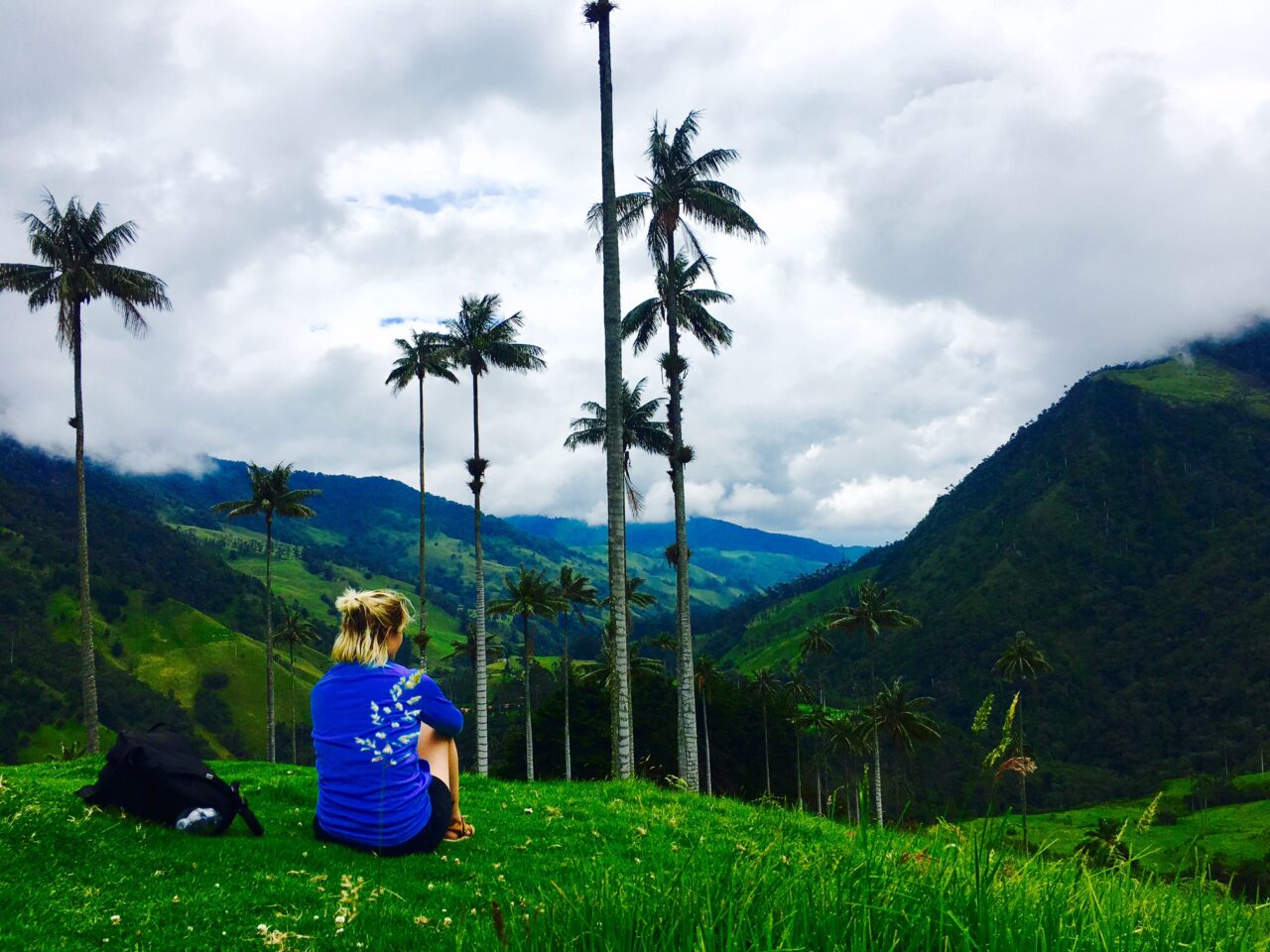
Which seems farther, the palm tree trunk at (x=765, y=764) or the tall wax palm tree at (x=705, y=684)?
the palm tree trunk at (x=765, y=764)

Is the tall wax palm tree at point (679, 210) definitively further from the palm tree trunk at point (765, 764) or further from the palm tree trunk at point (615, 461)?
the palm tree trunk at point (765, 764)

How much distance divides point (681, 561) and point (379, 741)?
2136 centimetres

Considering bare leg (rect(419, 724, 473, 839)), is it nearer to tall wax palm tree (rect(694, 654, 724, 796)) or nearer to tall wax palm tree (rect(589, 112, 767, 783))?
tall wax palm tree (rect(589, 112, 767, 783))

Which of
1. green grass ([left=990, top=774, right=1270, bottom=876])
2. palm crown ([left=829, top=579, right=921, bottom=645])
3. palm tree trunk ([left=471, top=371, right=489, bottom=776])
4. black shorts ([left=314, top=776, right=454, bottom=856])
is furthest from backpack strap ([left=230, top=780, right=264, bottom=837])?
green grass ([left=990, top=774, right=1270, bottom=876])

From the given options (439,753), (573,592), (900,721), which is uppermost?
(439,753)

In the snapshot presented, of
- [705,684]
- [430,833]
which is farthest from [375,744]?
[705,684]

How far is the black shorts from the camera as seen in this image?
7.02 meters

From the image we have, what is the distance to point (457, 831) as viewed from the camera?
781cm

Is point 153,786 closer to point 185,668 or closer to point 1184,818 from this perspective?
point 1184,818

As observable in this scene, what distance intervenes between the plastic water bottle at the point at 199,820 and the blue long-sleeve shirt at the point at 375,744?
112 cm

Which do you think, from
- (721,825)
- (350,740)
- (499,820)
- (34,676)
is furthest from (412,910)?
(34,676)

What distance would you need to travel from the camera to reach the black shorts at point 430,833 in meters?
7.02

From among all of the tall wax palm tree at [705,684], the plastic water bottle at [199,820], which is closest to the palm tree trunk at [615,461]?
the plastic water bottle at [199,820]

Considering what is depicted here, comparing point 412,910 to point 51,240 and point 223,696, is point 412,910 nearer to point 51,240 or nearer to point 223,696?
point 51,240
